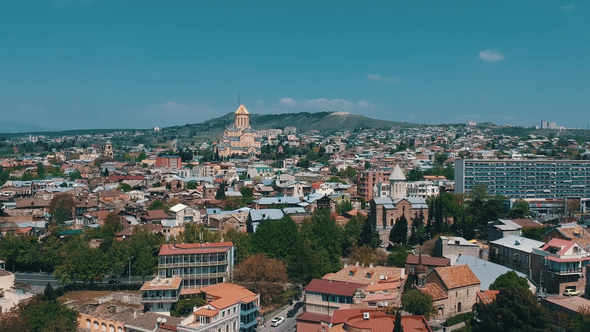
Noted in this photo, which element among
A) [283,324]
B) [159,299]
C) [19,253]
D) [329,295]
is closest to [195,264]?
[159,299]

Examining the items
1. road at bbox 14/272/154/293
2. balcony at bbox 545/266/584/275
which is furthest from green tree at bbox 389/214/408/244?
road at bbox 14/272/154/293

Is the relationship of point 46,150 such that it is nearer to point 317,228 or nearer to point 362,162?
point 362,162

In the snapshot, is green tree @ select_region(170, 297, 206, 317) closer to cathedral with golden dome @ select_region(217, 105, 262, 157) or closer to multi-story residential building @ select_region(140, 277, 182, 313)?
multi-story residential building @ select_region(140, 277, 182, 313)

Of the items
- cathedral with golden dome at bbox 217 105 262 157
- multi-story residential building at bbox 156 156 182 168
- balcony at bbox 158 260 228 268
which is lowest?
balcony at bbox 158 260 228 268

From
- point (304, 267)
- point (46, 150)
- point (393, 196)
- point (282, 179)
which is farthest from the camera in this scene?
point (46, 150)

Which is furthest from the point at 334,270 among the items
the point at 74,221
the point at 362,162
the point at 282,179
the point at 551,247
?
the point at 362,162

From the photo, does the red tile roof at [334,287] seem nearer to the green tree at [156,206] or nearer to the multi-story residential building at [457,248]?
the multi-story residential building at [457,248]
